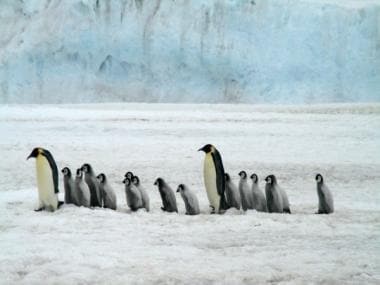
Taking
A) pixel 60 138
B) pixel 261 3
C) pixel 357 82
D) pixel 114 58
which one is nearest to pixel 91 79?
pixel 114 58

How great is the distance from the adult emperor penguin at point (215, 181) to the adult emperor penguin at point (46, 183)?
1.73m

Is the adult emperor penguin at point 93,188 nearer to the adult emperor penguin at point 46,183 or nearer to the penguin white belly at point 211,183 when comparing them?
the adult emperor penguin at point 46,183

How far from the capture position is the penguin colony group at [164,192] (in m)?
6.90

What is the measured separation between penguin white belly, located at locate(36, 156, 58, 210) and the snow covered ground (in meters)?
0.22

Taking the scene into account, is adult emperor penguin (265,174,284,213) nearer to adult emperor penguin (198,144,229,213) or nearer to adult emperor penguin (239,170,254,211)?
adult emperor penguin (239,170,254,211)

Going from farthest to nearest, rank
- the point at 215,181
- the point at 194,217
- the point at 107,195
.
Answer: the point at 215,181, the point at 107,195, the point at 194,217

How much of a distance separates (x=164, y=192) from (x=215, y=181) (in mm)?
673

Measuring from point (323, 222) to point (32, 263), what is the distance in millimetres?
2963

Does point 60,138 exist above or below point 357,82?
below

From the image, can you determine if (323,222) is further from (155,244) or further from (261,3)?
(261,3)

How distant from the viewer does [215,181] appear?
292 inches

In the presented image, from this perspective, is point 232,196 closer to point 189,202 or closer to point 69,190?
point 189,202

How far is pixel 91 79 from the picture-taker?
25.7m

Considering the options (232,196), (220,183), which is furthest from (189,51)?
(220,183)
